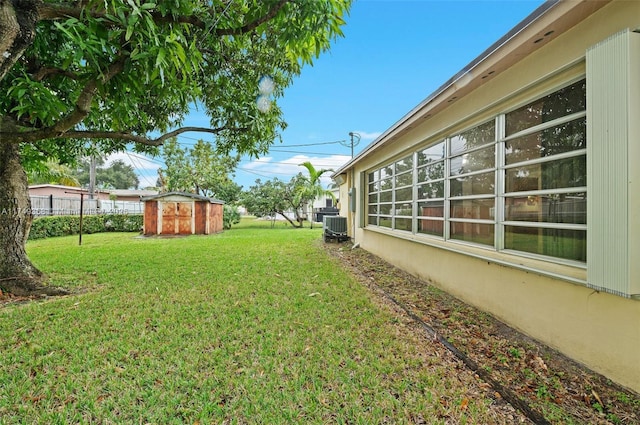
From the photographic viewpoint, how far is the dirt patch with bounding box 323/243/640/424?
7.00 feet

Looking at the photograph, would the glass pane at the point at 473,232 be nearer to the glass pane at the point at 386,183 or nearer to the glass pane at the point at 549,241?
the glass pane at the point at 549,241

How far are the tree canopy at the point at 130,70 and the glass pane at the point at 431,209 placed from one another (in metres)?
3.30

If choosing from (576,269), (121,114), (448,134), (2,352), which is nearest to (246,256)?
(121,114)

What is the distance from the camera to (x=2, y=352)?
116 inches

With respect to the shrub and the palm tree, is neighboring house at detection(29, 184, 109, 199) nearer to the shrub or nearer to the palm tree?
the shrub

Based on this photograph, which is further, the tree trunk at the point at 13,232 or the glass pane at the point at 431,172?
the glass pane at the point at 431,172

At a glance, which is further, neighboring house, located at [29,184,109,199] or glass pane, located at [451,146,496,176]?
neighboring house, located at [29,184,109,199]

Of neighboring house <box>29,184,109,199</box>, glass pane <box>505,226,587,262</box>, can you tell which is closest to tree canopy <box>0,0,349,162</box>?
glass pane <box>505,226,587,262</box>

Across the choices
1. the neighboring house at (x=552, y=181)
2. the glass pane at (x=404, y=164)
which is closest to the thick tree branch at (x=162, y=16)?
the neighboring house at (x=552, y=181)

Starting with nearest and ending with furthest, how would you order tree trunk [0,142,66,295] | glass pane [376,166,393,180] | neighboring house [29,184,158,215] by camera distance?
1. tree trunk [0,142,66,295]
2. glass pane [376,166,393,180]
3. neighboring house [29,184,158,215]

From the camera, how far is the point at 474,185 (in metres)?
4.30

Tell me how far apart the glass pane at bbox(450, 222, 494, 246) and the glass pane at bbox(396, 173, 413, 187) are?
6.05 feet

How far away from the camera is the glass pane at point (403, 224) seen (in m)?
6.58

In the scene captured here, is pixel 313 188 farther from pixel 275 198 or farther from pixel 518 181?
pixel 518 181
